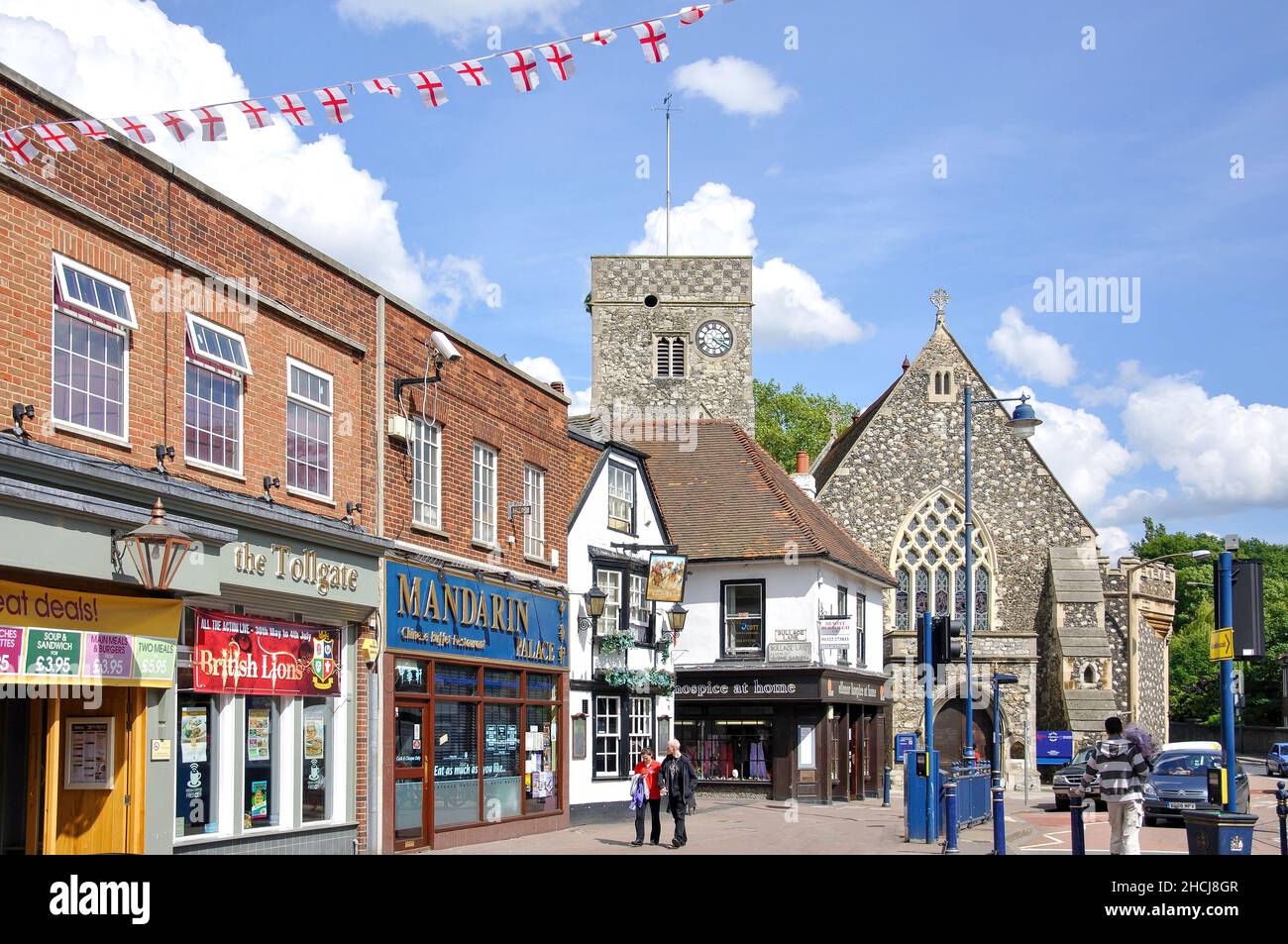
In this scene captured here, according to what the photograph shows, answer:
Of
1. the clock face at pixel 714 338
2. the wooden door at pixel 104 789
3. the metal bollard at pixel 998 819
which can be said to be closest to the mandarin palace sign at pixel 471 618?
the wooden door at pixel 104 789

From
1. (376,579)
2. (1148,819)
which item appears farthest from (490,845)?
(1148,819)

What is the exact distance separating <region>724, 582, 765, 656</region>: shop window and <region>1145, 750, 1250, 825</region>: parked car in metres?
9.71

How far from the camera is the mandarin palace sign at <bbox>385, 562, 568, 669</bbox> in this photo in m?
18.9

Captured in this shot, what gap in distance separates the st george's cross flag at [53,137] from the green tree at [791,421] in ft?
191

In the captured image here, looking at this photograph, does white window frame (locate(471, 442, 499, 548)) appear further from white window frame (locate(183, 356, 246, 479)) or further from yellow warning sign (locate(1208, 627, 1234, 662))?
yellow warning sign (locate(1208, 627, 1234, 662))

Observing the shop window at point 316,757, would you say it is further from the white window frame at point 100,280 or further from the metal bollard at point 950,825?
the metal bollard at point 950,825

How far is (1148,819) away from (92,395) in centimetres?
2225

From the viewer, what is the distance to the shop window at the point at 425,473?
19766 mm

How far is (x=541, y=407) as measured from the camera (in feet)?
79.9

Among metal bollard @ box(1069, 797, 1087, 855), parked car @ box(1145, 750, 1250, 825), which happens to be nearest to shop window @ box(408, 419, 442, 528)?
metal bollard @ box(1069, 797, 1087, 855)
